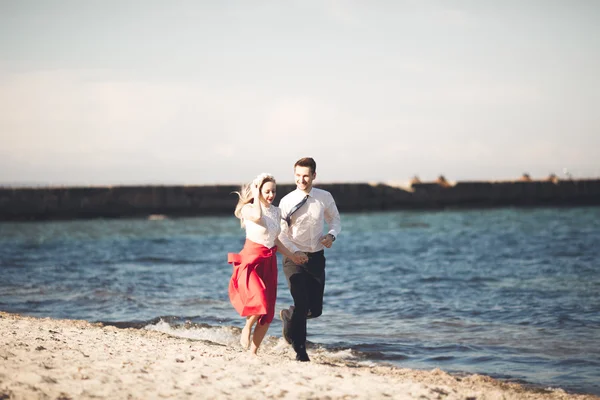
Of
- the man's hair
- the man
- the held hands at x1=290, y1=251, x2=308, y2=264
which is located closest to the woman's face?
the man

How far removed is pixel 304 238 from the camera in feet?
19.8

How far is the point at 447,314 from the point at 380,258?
866 cm

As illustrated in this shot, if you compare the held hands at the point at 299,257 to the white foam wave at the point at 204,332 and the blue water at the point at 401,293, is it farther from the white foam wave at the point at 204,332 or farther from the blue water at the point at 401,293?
the white foam wave at the point at 204,332

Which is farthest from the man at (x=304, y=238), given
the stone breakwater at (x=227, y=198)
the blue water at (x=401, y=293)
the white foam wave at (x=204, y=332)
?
the stone breakwater at (x=227, y=198)

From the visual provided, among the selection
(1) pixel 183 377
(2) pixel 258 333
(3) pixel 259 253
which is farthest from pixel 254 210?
(1) pixel 183 377

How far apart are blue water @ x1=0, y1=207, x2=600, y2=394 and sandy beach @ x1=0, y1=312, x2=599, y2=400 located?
1455 millimetres

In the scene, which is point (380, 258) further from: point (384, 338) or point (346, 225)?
point (346, 225)

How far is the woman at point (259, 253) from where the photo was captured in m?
5.83

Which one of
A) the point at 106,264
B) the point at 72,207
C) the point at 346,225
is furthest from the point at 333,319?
the point at 72,207

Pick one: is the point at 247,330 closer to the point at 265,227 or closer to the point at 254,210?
the point at 265,227

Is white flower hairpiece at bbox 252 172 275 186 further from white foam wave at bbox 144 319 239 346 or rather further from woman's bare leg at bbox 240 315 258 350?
white foam wave at bbox 144 319 239 346

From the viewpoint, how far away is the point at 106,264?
17172 mm

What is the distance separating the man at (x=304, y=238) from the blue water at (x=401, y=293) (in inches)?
67.7

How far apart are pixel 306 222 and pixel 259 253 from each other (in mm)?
494
